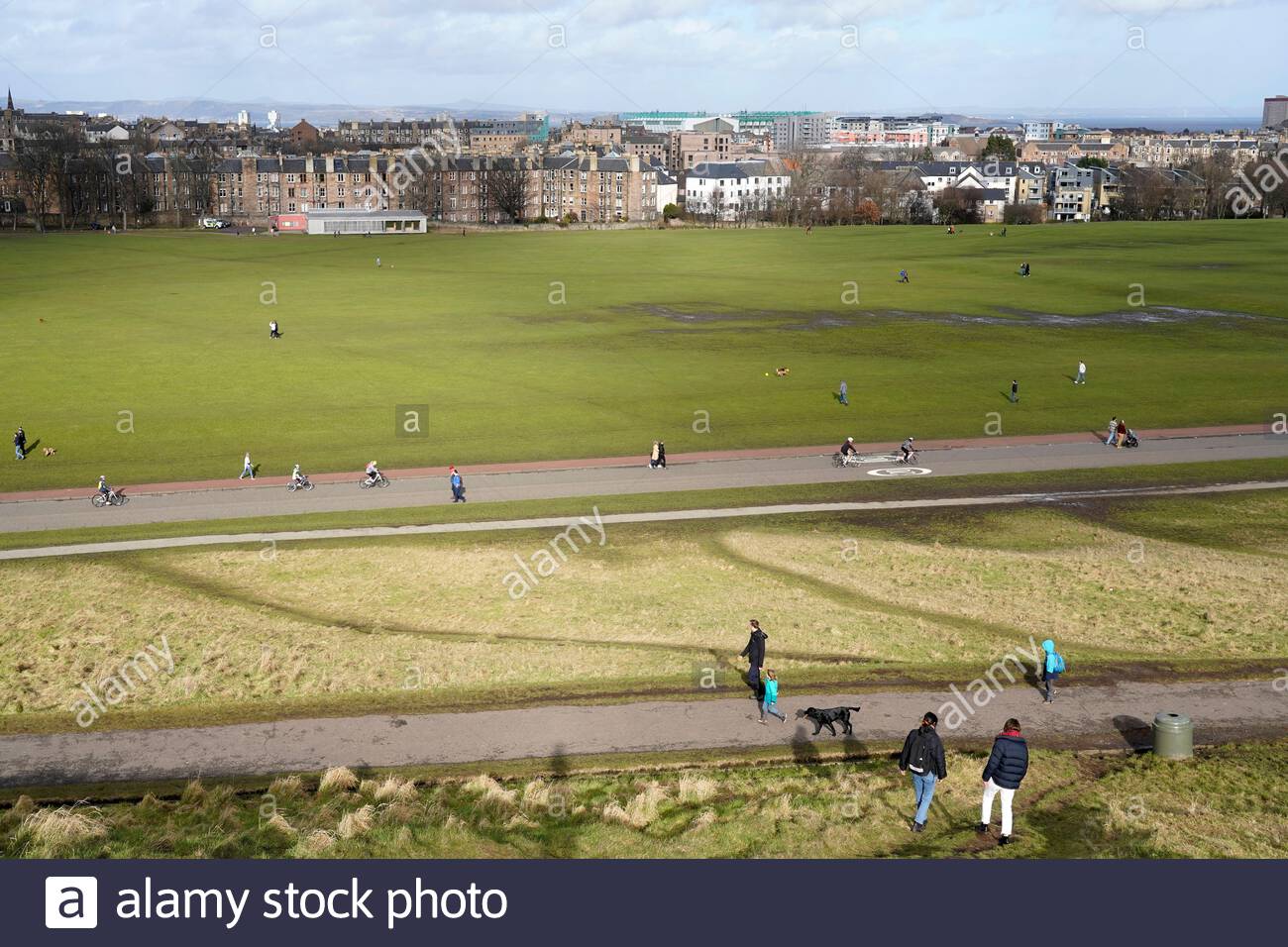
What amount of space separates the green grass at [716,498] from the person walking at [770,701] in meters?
17.2

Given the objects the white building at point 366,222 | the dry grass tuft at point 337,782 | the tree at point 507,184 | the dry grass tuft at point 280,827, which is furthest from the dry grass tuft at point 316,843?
the tree at point 507,184

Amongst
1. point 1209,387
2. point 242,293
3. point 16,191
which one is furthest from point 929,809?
point 16,191

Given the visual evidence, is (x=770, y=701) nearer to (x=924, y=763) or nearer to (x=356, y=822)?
(x=924, y=763)

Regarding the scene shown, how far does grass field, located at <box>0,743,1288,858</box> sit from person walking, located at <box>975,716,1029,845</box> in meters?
0.38

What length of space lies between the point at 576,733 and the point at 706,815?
429cm

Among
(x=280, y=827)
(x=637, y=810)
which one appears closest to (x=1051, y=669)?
(x=637, y=810)

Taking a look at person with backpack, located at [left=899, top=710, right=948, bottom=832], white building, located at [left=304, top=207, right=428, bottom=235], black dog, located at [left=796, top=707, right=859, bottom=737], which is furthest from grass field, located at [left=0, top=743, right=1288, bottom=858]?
white building, located at [left=304, top=207, right=428, bottom=235]

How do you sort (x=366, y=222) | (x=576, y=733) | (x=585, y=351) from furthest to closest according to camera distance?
(x=366, y=222) → (x=585, y=351) → (x=576, y=733)

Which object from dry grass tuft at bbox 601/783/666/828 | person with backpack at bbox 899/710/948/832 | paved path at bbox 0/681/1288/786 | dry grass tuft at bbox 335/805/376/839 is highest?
person with backpack at bbox 899/710/948/832

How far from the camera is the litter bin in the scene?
19.9m

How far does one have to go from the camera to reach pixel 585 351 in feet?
227

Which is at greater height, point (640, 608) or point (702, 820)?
point (702, 820)

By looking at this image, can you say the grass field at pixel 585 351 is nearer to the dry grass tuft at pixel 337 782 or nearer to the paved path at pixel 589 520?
the paved path at pixel 589 520

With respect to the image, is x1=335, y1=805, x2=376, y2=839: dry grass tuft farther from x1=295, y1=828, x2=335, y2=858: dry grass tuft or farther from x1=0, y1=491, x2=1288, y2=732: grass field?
x1=0, y1=491, x2=1288, y2=732: grass field
